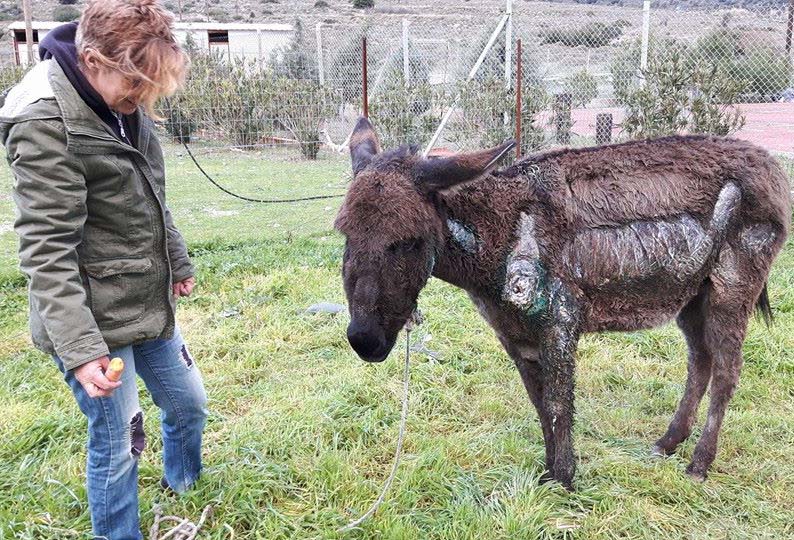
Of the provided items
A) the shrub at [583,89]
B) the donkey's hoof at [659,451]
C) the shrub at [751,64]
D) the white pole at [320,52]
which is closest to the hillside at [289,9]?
the white pole at [320,52]

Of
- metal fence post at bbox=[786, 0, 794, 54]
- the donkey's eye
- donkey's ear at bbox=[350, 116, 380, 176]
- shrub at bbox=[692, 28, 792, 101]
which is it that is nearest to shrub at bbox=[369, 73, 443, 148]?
shrub at bbox=[692, 28, 792, 101]

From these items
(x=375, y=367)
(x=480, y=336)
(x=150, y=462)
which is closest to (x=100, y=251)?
(x=150, y=462)

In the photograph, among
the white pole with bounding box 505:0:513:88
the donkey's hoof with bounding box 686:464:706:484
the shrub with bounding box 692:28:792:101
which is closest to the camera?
the donkey's hoof with bounding box 686:464:706:484

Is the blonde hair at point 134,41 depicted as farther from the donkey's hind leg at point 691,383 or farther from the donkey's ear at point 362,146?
the donkey's hind leg at point 691,383

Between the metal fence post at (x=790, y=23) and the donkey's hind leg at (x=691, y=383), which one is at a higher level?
the metal fence post at (x=790, y=23)

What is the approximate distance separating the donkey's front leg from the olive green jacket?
6.17ft

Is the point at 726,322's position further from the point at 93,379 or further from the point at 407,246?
the point at 93,379

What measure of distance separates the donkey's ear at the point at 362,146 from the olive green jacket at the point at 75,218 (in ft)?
3.33

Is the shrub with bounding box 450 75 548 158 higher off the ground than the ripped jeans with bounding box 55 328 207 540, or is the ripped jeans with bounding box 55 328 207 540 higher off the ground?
the shrub with bounding box 450 75 548 158

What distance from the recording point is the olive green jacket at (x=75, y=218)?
6.75ft

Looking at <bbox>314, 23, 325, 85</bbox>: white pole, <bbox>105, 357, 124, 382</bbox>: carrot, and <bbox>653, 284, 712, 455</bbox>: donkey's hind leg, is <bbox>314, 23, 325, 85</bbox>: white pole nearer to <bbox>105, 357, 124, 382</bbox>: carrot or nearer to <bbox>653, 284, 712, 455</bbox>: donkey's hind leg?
<bbox>653, 284, 712, 455</bbox>: donkey's hind leg

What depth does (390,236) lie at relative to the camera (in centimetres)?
263

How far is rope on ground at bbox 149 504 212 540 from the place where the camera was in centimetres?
283

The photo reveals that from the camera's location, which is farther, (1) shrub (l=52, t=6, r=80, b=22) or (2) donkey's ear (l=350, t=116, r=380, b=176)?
(1) shrub (l=52, t=6, r=80, b=22)
